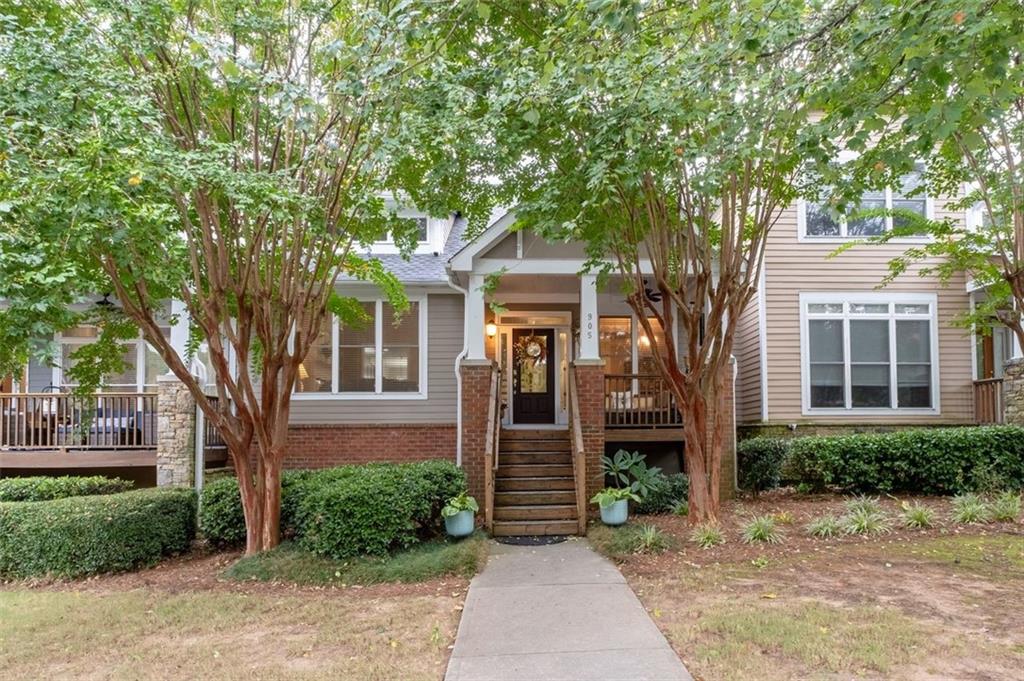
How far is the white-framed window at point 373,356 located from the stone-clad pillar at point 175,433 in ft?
6.30

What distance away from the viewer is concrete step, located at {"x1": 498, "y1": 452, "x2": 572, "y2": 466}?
1034 cm

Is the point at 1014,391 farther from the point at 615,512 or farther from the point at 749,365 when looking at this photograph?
the point at 615,512

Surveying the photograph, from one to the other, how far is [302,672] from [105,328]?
5776 mm

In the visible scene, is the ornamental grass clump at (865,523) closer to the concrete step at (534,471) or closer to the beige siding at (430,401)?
the concrete step at (534,471)

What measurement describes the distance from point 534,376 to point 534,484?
3.74 meters

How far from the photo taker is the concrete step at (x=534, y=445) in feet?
34.8

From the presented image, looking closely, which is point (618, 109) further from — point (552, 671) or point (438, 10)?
point (552, 671)

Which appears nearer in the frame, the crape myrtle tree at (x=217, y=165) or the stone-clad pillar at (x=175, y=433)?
the crape myrtle tree at (x=217, y=165)

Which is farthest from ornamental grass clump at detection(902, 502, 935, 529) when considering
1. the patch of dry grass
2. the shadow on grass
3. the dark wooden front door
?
the dark wooden front door

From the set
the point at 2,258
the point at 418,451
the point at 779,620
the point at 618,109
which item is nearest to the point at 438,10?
the point at 618,109

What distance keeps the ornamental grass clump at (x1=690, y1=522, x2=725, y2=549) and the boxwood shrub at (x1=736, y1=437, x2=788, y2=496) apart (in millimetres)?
3140

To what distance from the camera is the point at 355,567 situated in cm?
722

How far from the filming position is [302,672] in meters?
4.58

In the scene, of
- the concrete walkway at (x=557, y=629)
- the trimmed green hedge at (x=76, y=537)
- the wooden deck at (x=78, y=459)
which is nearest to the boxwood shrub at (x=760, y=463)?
the concrete walkway at (x=557, y=629)
